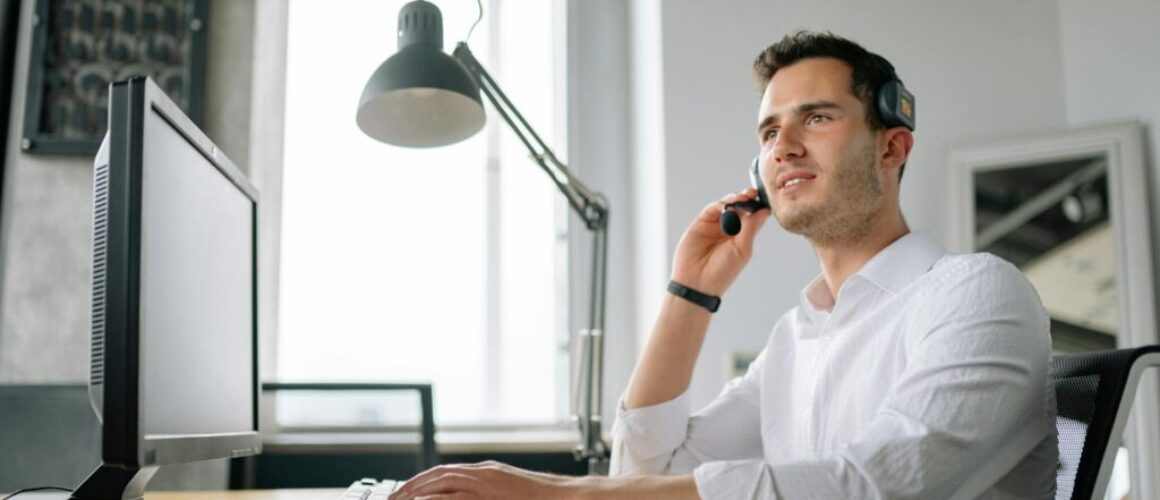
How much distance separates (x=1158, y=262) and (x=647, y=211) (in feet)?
3.69

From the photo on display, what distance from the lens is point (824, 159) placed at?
1222mm

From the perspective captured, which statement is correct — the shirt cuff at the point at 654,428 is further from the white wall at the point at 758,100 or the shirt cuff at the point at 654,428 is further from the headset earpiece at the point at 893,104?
the white wall at the point at 758,100

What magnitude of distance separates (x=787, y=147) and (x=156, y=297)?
0.75 meters

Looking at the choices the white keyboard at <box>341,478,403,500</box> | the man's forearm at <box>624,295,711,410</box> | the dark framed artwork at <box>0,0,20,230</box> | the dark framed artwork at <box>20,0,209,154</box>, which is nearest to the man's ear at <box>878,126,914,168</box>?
the man's forearm at <box>624,295,711,410</box>

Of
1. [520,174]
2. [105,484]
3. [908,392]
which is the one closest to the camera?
[105,484]

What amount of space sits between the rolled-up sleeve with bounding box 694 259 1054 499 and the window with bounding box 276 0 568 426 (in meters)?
1.57

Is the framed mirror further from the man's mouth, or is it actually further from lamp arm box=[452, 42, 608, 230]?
the man's mouth

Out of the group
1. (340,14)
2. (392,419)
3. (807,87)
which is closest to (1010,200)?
(807,87)

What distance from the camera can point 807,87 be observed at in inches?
49.6

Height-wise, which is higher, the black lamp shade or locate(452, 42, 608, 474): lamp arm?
the black lamp shade

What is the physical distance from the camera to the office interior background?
2.25 m

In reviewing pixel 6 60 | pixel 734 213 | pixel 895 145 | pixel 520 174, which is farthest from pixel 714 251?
pixel 6 60

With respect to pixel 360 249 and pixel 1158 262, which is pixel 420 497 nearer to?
pixel 360 249

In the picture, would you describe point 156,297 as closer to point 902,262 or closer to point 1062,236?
point 902,262
